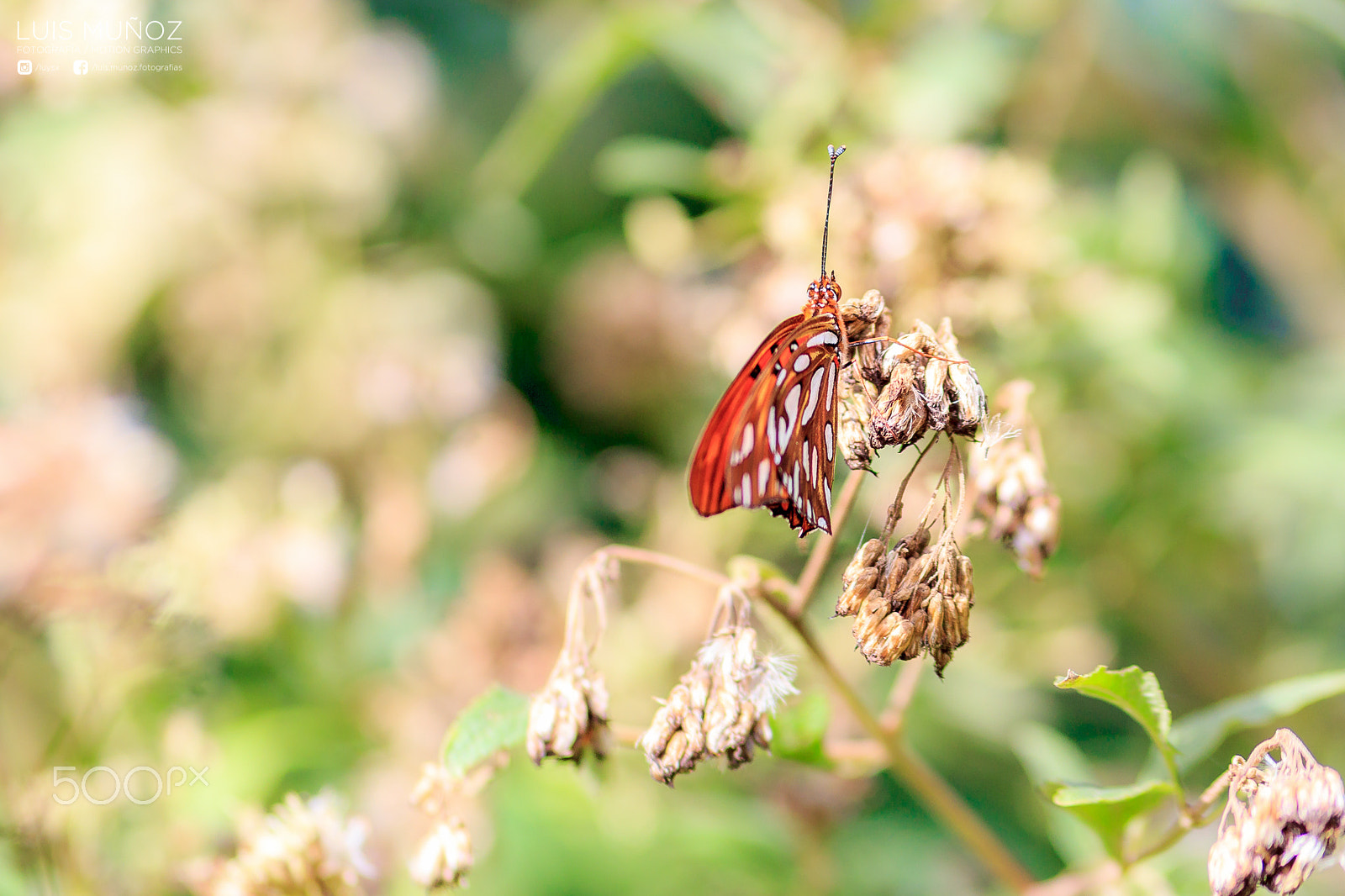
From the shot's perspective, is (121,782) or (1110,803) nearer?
(1110,803)

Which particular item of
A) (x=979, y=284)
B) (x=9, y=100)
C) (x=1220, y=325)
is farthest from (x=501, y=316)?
A: (x=1220, y=325)

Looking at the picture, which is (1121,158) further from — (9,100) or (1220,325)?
(9,100)

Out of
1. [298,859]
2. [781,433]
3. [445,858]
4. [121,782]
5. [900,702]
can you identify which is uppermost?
[781,433]

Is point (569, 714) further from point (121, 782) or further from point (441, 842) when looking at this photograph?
point (121, 782)

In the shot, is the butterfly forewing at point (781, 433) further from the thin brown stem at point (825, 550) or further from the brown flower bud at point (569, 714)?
the brown flower bud at point (569, 714)

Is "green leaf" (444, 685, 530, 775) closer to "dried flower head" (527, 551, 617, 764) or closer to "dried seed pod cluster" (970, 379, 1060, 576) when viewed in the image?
"dried flower head" (527, 551, 617, 764)

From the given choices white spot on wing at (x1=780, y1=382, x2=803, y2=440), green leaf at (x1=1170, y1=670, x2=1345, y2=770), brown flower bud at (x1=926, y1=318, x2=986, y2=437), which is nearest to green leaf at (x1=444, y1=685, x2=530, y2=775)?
white spot on wing at (x1=780, y1=382, x2=803, y2=440)

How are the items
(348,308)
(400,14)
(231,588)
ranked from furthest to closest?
(400,14), (348,308), (231,588)

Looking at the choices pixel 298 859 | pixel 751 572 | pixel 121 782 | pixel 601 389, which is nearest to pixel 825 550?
pixel 751 572
